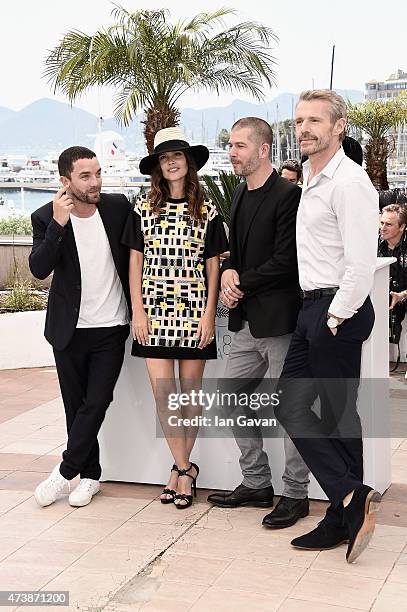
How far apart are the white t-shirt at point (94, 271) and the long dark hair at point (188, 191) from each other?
0.97 ft

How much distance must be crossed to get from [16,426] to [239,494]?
7.08ft

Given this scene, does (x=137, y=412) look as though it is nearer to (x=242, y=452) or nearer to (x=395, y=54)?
(x=242, y=452)

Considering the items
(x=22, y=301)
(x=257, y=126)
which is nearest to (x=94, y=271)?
(x=257, y=126)

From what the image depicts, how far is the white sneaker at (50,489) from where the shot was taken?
4.54m

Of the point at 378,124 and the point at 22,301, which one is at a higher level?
the point at 378,124

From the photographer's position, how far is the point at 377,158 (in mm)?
19219

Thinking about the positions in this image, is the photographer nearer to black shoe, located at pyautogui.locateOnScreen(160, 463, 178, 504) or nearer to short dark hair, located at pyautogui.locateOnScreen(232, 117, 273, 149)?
black shoe, located at pyautogui.locateOnScreen(160, 463, 178, 504)

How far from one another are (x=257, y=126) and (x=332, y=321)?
97cm

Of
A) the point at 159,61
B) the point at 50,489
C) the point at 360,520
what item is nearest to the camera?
the point at 360,520

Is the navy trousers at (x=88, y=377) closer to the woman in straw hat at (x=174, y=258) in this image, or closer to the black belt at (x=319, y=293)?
the woman in straw hat at (x=174, y=258)

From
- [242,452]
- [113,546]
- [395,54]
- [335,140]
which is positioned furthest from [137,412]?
[395,54]

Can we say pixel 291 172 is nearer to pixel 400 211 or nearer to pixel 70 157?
pixel 400 211

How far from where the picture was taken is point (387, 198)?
9031 mm

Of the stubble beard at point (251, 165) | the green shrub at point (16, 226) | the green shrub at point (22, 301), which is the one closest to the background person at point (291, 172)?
the green shrub at point (22, 301)
